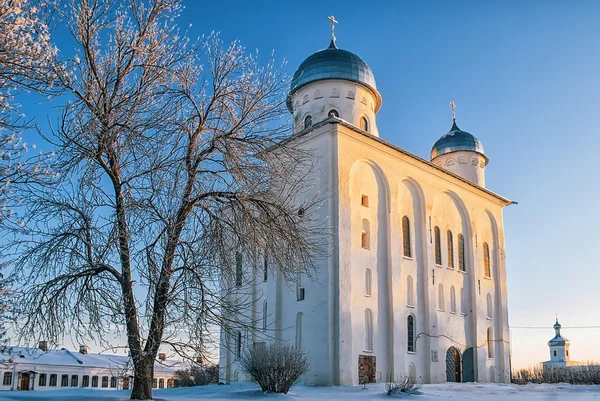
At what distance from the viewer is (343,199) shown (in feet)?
67.0

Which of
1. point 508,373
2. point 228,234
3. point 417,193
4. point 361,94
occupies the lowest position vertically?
point 508,373

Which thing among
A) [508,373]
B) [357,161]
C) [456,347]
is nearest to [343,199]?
[357,161]

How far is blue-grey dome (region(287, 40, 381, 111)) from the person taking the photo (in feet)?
81.3

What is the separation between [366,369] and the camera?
785 inches

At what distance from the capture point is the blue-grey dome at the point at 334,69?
24.8 metres

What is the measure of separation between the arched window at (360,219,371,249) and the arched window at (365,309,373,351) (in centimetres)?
225

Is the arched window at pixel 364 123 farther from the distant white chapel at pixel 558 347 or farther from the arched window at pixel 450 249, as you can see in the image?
the distant white chapel at pixel 558 347

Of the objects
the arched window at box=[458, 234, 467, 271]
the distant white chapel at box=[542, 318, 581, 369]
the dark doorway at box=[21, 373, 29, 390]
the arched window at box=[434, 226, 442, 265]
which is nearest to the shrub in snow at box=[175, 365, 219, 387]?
the arched window at box=[434, 226, 442, 265]

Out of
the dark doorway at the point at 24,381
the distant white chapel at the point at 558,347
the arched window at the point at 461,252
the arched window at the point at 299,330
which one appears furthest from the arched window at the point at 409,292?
the distant white chapel at the point at 558,347

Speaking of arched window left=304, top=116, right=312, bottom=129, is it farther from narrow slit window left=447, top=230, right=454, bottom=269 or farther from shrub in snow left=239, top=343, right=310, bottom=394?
shrub in snow left=239, top=343, right=310, bottom=394

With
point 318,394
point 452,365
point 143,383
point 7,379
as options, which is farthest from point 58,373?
point 143,383

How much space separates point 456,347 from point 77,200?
18622 mm

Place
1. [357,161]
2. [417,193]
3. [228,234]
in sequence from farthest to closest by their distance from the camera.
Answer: [417,193], [357,161], [228,234]

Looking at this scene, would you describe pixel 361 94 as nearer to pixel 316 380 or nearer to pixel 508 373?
pixel 316 380
